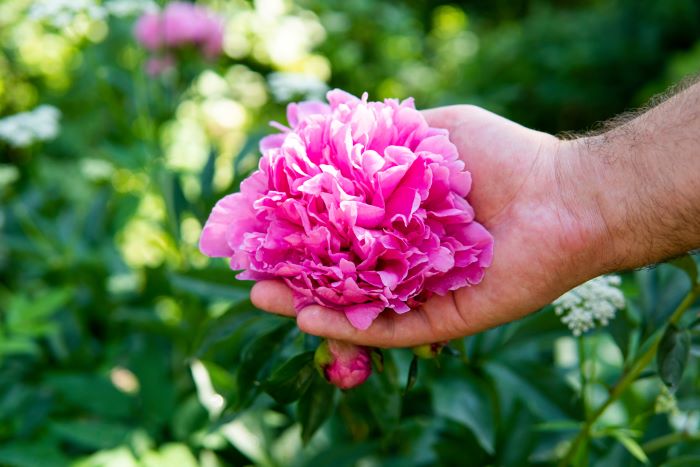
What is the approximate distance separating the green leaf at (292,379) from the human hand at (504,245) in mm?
69

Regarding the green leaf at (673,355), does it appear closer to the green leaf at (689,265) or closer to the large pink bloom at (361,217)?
the green leaf at (689,265)

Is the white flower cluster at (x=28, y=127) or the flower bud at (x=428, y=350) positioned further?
the white flower cluster at (x=28, y=127)

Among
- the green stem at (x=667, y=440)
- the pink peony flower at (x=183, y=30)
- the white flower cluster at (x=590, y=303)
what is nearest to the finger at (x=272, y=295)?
the white flower cluster at (x=590, y=303)

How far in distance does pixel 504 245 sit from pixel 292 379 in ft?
1.24

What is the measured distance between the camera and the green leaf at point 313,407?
1156 mm

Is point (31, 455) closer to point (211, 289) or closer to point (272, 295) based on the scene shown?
point (211, 289)

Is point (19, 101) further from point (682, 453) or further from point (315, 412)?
point (682, 453)

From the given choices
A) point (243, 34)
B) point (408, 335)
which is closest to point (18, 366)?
point (408, 335)

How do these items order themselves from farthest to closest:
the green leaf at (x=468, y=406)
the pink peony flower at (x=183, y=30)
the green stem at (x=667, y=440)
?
the pink peony flower at (x=183, y=30), the green leaf at (x=468, y=406), the green stem at (x=667, y=440)

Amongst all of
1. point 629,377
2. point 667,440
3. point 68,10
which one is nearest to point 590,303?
point 629,377

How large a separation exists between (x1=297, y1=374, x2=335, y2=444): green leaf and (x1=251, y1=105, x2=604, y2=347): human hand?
0.16 meters

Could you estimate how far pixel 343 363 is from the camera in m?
0.99

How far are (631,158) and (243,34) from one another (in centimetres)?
329

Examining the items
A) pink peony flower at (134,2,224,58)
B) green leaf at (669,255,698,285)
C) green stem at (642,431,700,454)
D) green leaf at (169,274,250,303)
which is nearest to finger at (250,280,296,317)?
green leaf at (169,274,250,303)
